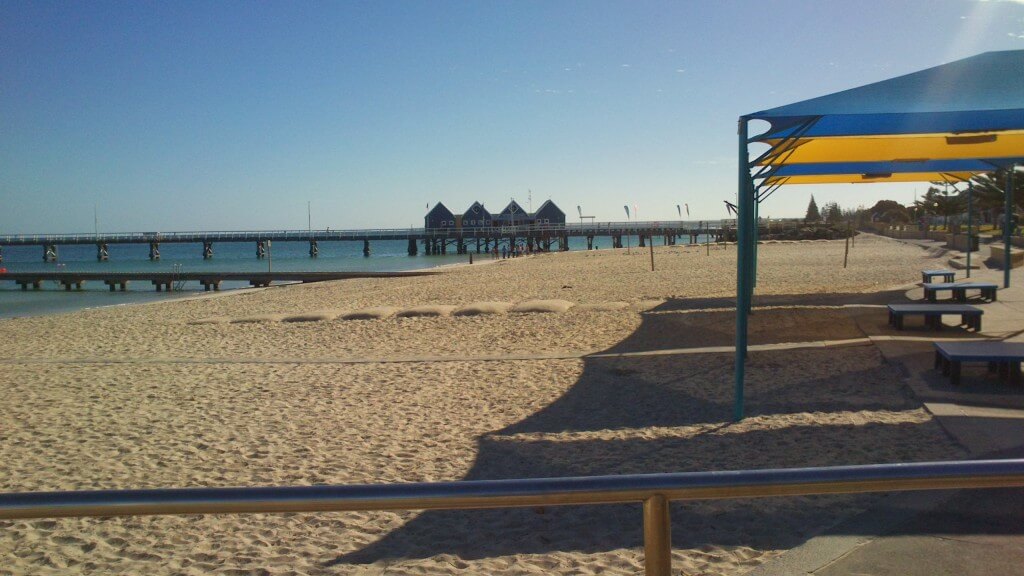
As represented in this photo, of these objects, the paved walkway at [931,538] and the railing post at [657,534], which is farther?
the paved walkway at [931,538]

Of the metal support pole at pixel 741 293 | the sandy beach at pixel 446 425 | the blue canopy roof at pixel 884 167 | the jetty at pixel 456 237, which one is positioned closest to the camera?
the sandy beach at pixel 446 425

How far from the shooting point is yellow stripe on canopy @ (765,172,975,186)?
14.1 m

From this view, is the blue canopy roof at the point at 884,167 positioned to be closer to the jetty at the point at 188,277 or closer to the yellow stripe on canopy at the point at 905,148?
the yellow stripe on canopy at the point at 905,148

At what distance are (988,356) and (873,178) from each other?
28.5ft

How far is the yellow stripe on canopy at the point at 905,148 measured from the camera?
9.72 metres

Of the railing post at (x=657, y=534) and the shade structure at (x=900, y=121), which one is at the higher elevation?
the shade structure at (x=900, y=121)

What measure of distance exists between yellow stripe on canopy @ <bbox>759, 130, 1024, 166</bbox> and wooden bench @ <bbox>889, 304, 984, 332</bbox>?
2.05 metres

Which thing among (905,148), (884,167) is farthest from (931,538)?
(884,167)

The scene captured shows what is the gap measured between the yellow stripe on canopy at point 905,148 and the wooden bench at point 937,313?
6.73 ft

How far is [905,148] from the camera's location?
35.2 ft

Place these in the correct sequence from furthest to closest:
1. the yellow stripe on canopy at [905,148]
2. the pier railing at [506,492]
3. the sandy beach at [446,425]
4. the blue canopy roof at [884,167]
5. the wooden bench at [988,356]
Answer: the blue canopy roof at [884,167] < the yellow stripe on canopy at [905,148] < the wooden bench at [988,356] < the sandy beach at [446,425] < the pier railing at [506,492]

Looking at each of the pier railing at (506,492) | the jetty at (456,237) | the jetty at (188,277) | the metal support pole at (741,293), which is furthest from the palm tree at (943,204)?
the pier railing at (506,492)

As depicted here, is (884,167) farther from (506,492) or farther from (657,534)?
(506,492)

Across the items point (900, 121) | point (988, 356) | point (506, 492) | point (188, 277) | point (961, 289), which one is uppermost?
point (900, 121)
